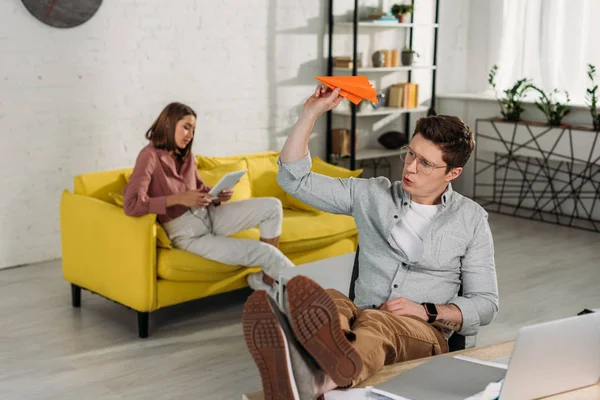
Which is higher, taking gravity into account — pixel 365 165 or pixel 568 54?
pixel 568 54

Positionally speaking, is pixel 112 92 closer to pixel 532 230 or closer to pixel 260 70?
pixel 260 70

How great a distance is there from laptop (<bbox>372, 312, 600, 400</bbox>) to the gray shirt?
15.9 inches

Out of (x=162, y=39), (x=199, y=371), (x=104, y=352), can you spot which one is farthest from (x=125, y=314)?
(x=162, y=39)

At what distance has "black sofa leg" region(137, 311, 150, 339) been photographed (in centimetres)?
376

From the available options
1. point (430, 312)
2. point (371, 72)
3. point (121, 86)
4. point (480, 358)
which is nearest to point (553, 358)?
point (480, 358)

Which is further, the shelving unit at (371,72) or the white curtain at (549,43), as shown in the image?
the white curtain at (549,43)

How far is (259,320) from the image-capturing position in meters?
1.83

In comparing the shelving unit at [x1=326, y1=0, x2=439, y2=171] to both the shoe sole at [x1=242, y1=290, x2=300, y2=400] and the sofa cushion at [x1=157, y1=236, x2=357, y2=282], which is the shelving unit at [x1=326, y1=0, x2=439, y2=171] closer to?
the sofa cushion at [x1=157, y1=236, x2=357, y2=282]

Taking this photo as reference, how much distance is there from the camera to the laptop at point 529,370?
1.73 meters

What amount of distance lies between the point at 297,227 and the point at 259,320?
2555 mm

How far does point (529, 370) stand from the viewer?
5.79 ft

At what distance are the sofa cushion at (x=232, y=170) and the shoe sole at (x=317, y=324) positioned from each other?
2662 mm

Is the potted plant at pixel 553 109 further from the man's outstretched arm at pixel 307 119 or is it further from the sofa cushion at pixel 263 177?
the man's outstretched arm at pixel 307 119

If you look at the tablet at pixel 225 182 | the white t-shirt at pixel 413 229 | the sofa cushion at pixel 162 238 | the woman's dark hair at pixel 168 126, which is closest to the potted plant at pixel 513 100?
the tablet at pixel 225 182
